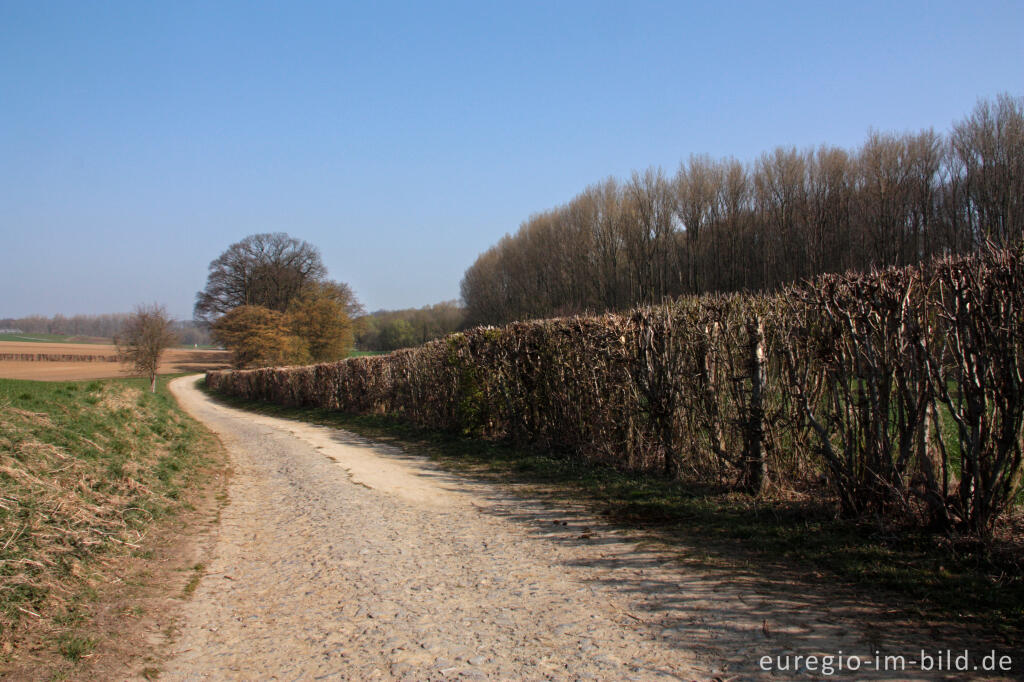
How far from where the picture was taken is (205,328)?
69688 millimetres

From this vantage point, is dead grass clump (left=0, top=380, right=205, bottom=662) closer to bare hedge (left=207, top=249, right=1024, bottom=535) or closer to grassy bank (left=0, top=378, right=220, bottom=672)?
grassy bank (left=0, top=378, right=220, bottom=672)

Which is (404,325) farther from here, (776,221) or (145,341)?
(776,221)

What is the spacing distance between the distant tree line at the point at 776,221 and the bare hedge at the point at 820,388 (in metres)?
13.6

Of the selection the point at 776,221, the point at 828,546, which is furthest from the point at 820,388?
the point at 776,221

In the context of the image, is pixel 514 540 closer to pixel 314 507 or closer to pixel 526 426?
pixel 314 507

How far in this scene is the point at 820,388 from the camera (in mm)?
6324

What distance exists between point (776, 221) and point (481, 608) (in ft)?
129

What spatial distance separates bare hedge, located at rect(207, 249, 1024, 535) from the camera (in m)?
4.74

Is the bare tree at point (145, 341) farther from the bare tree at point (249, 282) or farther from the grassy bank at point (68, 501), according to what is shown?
the grassy bank at point (68, 501)

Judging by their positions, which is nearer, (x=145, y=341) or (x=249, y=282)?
(x=145, y=341)

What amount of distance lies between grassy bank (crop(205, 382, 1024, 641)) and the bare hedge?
0.28 meters

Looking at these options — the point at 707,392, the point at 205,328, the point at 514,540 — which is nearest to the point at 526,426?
the point at 707,392

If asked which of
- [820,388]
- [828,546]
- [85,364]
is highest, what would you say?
[85,364]

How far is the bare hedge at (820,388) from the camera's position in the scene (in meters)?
4.74
